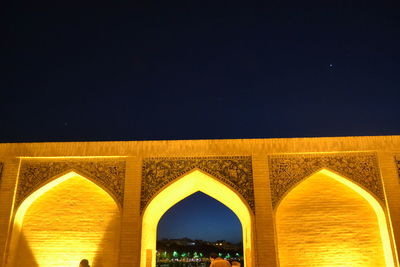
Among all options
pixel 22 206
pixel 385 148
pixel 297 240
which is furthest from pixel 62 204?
pixel 385 148

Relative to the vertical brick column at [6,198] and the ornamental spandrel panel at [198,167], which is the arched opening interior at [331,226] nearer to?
the ornamental spandrel panel at [198,167]

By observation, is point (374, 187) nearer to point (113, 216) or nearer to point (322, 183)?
point (322, 183)

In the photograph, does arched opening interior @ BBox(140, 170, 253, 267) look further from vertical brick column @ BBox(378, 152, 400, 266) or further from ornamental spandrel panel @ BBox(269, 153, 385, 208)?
vertical brick column @ BBox(378, 152, 400, 266)

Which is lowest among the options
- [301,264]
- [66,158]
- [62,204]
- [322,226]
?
[301,264]

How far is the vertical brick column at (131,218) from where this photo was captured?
252 inches

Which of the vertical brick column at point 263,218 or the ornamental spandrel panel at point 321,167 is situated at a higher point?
the ornamental spandrel panel at point 321,167

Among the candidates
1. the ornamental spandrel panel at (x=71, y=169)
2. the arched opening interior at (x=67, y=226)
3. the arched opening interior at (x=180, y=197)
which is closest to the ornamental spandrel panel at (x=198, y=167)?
the arched opening interior at (x=180, y=197)

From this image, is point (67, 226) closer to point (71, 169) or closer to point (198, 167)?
point (71, 169)

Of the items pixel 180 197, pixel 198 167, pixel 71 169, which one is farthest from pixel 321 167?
pixel 71 169

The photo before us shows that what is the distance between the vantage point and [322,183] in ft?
23.0

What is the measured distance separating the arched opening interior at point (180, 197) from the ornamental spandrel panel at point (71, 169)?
2.43 feet

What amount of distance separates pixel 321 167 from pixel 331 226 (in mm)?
1035

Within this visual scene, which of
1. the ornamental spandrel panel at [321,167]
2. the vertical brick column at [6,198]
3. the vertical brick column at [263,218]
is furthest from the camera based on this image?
the ornamental spandrel panel at [321,167]

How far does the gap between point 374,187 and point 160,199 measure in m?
3.71
